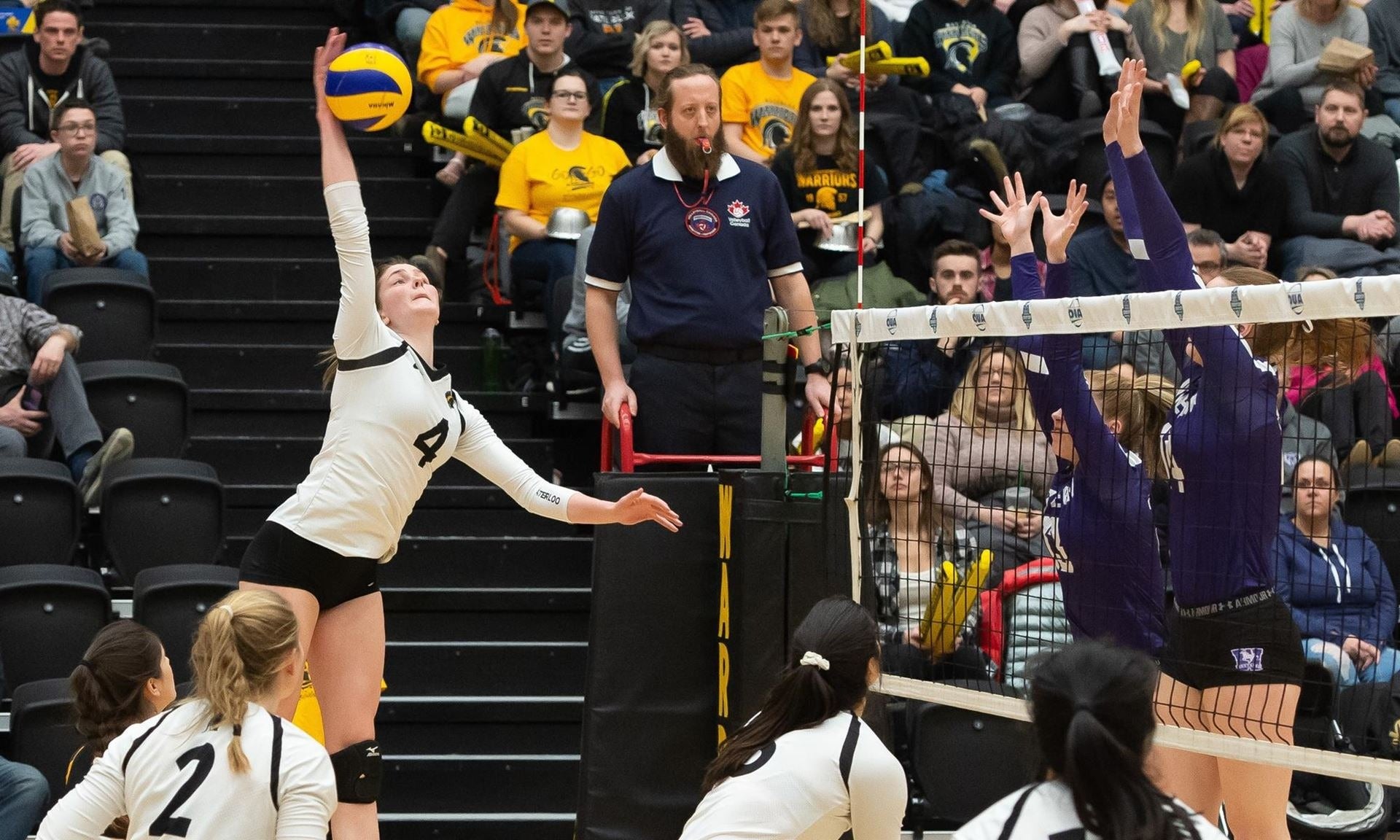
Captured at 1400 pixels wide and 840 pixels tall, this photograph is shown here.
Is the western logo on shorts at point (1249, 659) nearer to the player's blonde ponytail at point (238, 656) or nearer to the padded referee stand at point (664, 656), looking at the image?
the padded referee stand at point (664, 656)

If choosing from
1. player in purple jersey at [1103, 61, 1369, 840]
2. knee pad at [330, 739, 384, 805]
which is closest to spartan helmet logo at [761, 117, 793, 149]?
player in purple jersey at [1103, 61, 1369, 840]

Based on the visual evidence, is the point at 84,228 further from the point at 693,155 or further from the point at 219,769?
the point at 219,769

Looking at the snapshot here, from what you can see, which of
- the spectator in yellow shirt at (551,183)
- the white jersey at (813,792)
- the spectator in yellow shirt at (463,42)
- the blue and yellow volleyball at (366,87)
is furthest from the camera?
the spectator in yellow shirt at (463,42)

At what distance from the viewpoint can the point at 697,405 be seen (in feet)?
22.3

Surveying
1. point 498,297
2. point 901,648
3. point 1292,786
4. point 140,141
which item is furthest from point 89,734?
point 140,141

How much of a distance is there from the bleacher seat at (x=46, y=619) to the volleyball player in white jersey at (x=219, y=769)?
3.38m

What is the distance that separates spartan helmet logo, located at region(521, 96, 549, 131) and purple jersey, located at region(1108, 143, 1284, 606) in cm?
539

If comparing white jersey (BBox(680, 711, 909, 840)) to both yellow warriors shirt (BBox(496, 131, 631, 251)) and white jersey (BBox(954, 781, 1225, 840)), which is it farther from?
yellow warriors shirt (BBox(496, 131, 631, 251))

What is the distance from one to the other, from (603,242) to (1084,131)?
4.03 m

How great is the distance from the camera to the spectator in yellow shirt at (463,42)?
410 inches

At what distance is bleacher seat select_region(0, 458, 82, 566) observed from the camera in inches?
297

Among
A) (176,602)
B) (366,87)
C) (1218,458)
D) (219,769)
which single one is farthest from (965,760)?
(219,769)

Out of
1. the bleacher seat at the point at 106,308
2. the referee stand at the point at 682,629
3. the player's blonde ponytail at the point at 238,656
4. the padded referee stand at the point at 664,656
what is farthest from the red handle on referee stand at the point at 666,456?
the bleacher seat at the point at 106,308

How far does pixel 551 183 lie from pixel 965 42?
309 cm
